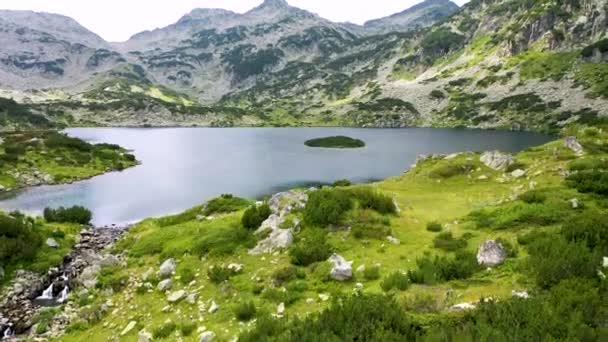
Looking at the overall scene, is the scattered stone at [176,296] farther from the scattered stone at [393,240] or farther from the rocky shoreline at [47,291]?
the scattered stone at [393,240]

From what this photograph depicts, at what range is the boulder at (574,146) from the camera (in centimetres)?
3354

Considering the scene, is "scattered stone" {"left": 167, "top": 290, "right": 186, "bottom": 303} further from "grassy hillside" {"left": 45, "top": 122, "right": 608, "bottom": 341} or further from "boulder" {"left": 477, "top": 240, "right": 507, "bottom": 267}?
"boulder" {"left": 477, "top": 240, "right": 507, "bottom": 267}

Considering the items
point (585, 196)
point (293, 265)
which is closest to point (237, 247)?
point (293, 265)

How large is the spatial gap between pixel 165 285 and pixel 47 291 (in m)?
9.96

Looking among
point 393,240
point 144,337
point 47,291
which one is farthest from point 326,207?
point 47,291

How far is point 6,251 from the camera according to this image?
28922 millimetres

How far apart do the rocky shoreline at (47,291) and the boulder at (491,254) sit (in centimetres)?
1822

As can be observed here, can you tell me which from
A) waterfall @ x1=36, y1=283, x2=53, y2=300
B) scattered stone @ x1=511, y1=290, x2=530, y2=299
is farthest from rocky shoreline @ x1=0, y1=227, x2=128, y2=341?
scattered stone @ x1=511, y1=290, x2=530, y2=299

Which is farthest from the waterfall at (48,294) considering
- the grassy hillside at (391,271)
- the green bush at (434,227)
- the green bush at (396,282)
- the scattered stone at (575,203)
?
the scattered stone at (575,203)

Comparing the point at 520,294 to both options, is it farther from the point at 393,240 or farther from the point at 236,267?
the point at 236,267

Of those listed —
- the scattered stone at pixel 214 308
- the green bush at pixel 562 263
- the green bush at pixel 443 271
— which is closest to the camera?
the green bush at pixel 562 263

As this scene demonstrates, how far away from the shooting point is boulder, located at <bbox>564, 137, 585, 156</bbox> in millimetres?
33544

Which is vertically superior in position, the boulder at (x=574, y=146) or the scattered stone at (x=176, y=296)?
the boulder at (x=574, y=146)

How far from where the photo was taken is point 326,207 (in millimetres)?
23891
